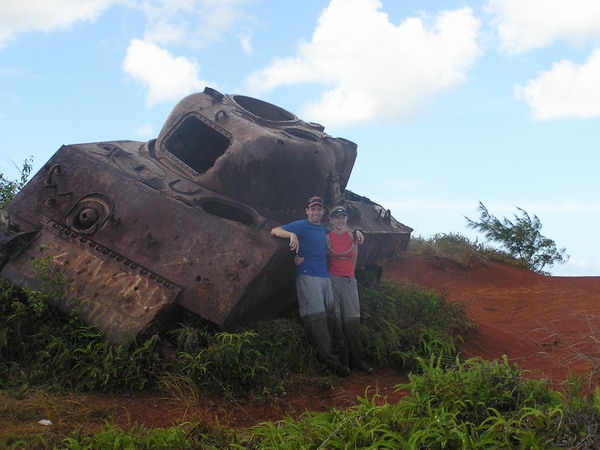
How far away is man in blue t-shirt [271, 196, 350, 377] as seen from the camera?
581 centimetres

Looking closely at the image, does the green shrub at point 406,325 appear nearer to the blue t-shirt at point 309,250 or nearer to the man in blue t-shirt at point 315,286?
the man in blue t-shirt at point 315,286

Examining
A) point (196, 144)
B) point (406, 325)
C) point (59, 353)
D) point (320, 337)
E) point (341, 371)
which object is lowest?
point (59, 353)

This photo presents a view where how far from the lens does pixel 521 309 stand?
11.2 m

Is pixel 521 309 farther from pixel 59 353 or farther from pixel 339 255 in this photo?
pixel 59 353

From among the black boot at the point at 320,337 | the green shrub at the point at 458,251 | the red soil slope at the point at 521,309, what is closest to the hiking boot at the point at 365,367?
the black boot at the point at 320,337

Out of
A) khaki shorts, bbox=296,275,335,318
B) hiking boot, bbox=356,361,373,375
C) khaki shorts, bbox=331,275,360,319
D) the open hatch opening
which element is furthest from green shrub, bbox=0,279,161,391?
the open hatch opening

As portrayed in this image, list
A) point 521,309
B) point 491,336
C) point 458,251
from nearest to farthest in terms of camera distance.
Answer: point 491,336, point 521,309, point 458,251

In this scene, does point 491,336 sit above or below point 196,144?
below

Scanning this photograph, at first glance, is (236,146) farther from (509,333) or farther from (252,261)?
(509,333)

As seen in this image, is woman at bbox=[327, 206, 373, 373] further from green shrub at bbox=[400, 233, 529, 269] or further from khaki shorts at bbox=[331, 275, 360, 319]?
green shrub at bbox=[400, 233, 529, 269]

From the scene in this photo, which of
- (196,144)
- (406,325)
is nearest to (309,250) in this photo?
(406,325)

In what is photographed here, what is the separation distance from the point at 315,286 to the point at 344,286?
44cm

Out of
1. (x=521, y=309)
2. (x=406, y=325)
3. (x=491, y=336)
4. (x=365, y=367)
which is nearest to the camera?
(x=365, y=367)

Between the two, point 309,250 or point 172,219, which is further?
point 309,250
